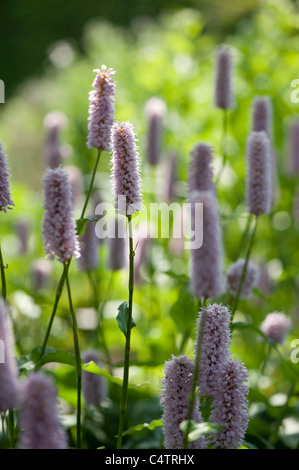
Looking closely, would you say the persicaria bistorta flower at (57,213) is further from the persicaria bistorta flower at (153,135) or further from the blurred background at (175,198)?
the persicaria bistorta flower at (153,135)

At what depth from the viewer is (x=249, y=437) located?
180 centimetres

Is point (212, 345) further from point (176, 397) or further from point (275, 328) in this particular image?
point (275, 328)

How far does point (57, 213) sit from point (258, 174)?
581 mm

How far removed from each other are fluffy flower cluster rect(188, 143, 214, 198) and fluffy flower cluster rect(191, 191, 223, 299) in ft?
1.19

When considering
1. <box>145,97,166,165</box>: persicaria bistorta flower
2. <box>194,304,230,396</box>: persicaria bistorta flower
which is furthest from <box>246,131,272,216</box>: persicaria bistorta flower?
<box>145,97,166,165</box>: persicaria bistorta flower

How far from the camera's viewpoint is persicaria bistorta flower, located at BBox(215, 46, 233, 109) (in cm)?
173

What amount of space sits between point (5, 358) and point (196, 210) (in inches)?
17.6

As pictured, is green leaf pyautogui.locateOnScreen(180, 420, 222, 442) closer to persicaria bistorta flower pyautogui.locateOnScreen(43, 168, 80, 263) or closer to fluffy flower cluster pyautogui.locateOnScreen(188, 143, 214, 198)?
persicaria bistorta flower pyautogui.locateOnScreen(43, 168, 80, 263)

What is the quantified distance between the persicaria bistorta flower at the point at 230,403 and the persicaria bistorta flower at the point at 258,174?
0.51m

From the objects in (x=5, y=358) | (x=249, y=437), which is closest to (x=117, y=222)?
(x=249, y=437)

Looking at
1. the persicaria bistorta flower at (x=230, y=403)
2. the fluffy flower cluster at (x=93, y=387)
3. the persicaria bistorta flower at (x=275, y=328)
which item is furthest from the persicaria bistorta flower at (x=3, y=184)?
the persicaria bistorta flower at (x=275, y=328)

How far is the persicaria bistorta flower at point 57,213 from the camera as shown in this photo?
3.17 ft
